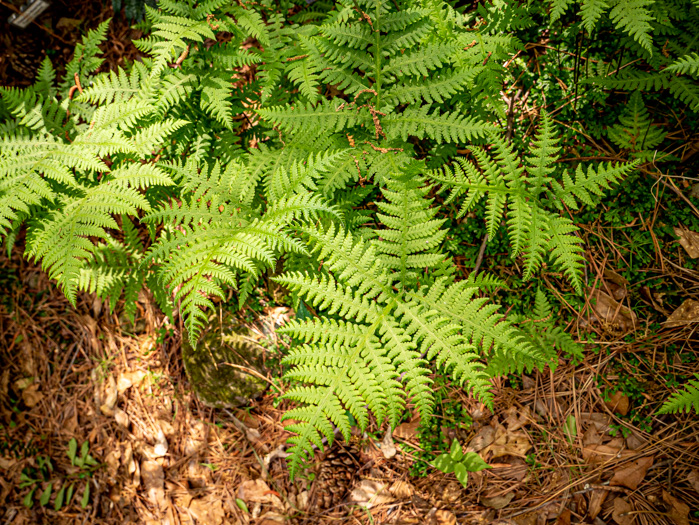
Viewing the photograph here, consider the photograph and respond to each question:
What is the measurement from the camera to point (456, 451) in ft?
9.98

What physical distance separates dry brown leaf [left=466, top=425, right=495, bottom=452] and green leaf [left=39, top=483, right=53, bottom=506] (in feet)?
14.9

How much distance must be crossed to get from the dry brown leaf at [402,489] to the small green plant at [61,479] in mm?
3190

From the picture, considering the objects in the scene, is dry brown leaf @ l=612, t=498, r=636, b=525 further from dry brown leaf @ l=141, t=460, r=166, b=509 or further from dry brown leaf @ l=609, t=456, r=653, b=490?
dry brown leaf @ l=141, t=460, r=166, b=509

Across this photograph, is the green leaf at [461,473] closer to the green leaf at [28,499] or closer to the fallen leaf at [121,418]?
the fallen leaf at [121,418]

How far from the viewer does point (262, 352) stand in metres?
3.73

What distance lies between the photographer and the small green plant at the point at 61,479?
439 cm

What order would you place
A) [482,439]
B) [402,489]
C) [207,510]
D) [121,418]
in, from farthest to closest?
[121,418], [207,510], [402,489], [482,439]

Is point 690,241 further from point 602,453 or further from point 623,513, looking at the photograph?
point 623,513

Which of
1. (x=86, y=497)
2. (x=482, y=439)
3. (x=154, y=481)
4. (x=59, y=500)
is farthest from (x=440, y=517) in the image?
(x=59, y=500)

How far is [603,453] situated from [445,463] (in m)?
1.08

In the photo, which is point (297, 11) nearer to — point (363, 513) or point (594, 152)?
point (594, 152)

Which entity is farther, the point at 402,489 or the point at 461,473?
the point at 402,489

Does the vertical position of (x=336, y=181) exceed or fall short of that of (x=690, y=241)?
it exceeds it

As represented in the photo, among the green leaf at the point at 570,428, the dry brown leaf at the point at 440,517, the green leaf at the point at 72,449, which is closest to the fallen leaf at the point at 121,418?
the green leaf at the point at 72,449
